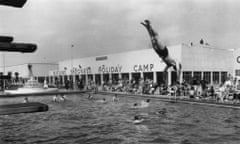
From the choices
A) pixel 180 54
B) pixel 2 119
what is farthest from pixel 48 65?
pixel 2 119

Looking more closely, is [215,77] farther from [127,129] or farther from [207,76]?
[127,129]

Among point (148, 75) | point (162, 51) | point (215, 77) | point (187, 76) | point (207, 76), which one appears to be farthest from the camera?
point (215, 77)

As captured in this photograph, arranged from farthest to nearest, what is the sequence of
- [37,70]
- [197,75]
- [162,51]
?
[37,70] → [197,75] → [162,51]

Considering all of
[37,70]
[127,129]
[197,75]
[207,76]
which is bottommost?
[127,129]

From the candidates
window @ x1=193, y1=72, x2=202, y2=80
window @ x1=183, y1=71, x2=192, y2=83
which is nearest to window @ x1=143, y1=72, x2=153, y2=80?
window @ x1=183, y1=71, x2=192, y2=83

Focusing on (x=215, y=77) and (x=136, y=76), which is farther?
(x=136, y=76)

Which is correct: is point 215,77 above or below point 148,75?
below

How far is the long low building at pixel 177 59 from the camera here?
29.6 m

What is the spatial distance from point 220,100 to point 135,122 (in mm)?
8634

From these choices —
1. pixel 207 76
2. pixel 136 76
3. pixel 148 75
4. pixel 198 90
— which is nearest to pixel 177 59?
pixel 148 75

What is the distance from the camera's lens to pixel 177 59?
29.1m

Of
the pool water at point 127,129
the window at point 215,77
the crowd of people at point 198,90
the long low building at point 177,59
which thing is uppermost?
the long low building at point 177,59

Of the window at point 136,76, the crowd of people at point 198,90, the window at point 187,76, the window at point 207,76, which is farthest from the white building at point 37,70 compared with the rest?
the window at point 207,76

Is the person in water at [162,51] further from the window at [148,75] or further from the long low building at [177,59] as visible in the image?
the window at [148,75]
